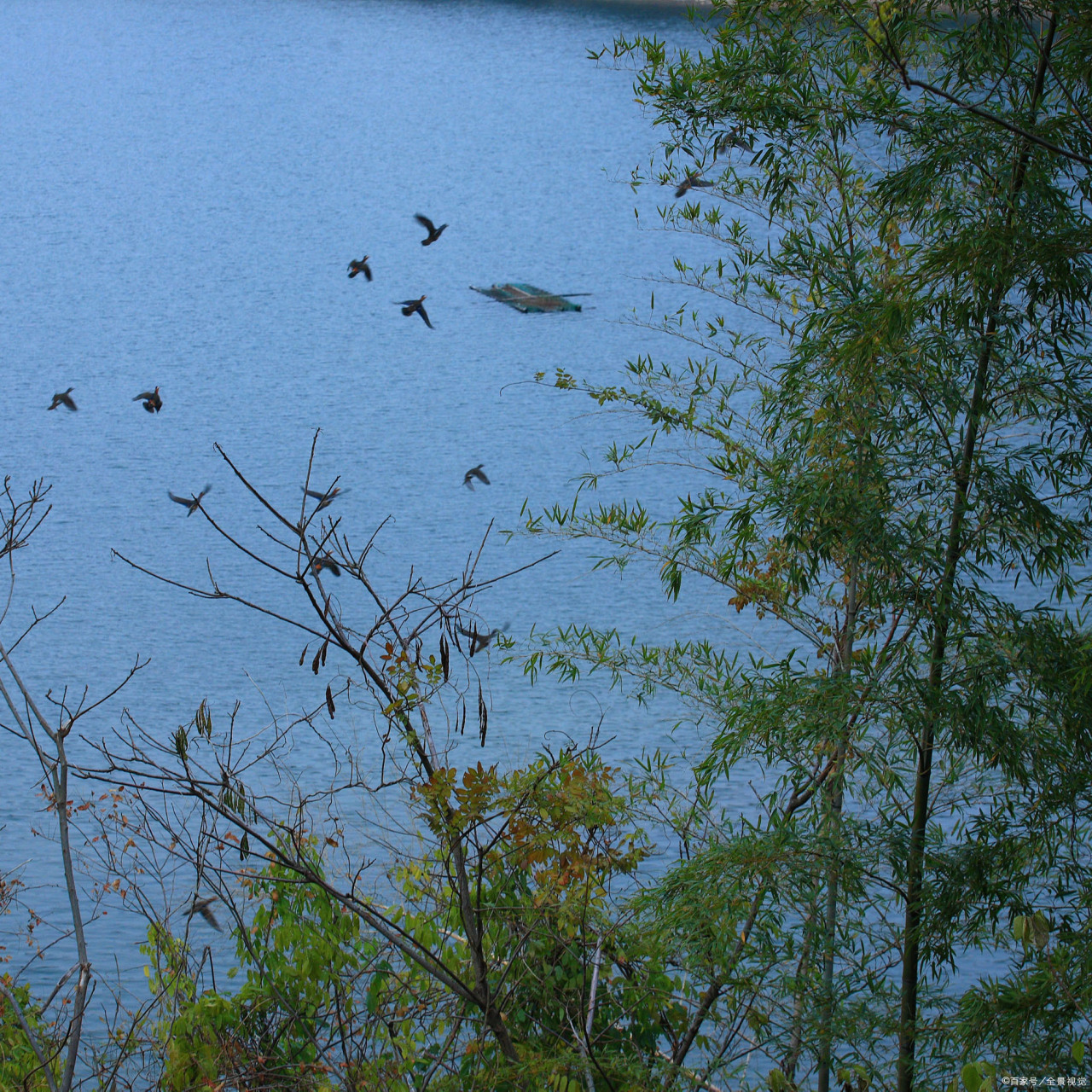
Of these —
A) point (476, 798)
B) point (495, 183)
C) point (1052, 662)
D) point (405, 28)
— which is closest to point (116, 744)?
point (476, 798)

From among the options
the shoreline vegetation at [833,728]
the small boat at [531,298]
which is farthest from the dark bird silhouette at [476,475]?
the small boat at [531,298]

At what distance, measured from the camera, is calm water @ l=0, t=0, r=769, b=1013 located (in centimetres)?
642

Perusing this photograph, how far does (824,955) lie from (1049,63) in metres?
1.82

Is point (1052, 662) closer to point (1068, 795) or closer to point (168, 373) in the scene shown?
point (1068, 795)

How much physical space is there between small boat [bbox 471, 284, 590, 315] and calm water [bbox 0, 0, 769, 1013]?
12 centimetres

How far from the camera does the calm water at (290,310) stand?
253 inches

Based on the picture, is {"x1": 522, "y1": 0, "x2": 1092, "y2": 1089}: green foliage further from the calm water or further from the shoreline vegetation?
the calm water

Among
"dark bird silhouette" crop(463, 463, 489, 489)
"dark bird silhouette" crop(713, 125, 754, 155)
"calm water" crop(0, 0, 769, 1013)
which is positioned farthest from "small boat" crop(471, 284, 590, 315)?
"dark bird silhouette" crop(713, 125, 754, 155)

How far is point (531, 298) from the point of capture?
1038 cm

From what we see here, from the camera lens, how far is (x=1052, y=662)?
229 centimetres

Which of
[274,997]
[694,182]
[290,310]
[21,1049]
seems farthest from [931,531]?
[290,310]

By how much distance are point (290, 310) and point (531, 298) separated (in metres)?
2.11

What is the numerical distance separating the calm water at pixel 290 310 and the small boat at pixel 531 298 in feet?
0.38

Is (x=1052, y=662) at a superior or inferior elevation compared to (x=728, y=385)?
inferior
